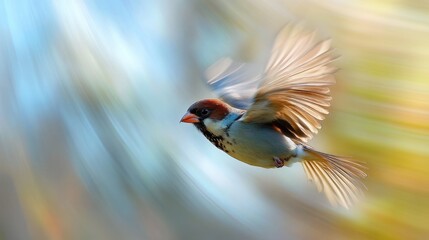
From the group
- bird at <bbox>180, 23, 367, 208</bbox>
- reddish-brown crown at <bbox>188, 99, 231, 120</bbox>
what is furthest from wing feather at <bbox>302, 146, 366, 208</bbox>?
reddish-brown crown at <bbox>188, 99, 231, 120</bbox>

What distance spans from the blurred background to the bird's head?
0.38 m

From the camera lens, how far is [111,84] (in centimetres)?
201

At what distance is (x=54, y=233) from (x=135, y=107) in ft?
1.64

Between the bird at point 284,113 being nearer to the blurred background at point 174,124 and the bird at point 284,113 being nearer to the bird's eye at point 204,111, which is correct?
the bird's eye at point 204,111

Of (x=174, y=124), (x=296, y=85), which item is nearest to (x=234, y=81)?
(x=296, y=85)

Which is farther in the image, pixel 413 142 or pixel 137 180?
pixel 137 180

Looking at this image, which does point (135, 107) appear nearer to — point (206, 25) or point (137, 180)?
point (137, 180)

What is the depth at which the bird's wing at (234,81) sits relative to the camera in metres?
1.11

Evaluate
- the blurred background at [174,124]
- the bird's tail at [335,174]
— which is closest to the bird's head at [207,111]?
the bird's tail at [335,174]

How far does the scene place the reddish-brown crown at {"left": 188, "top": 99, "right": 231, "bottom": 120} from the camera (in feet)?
3.27

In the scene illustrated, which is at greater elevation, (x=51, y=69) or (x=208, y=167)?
(x=51, y=69)

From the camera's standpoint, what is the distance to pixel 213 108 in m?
1.00

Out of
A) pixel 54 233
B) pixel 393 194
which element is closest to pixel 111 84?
pixel 54 233

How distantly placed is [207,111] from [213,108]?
0.04 ft
